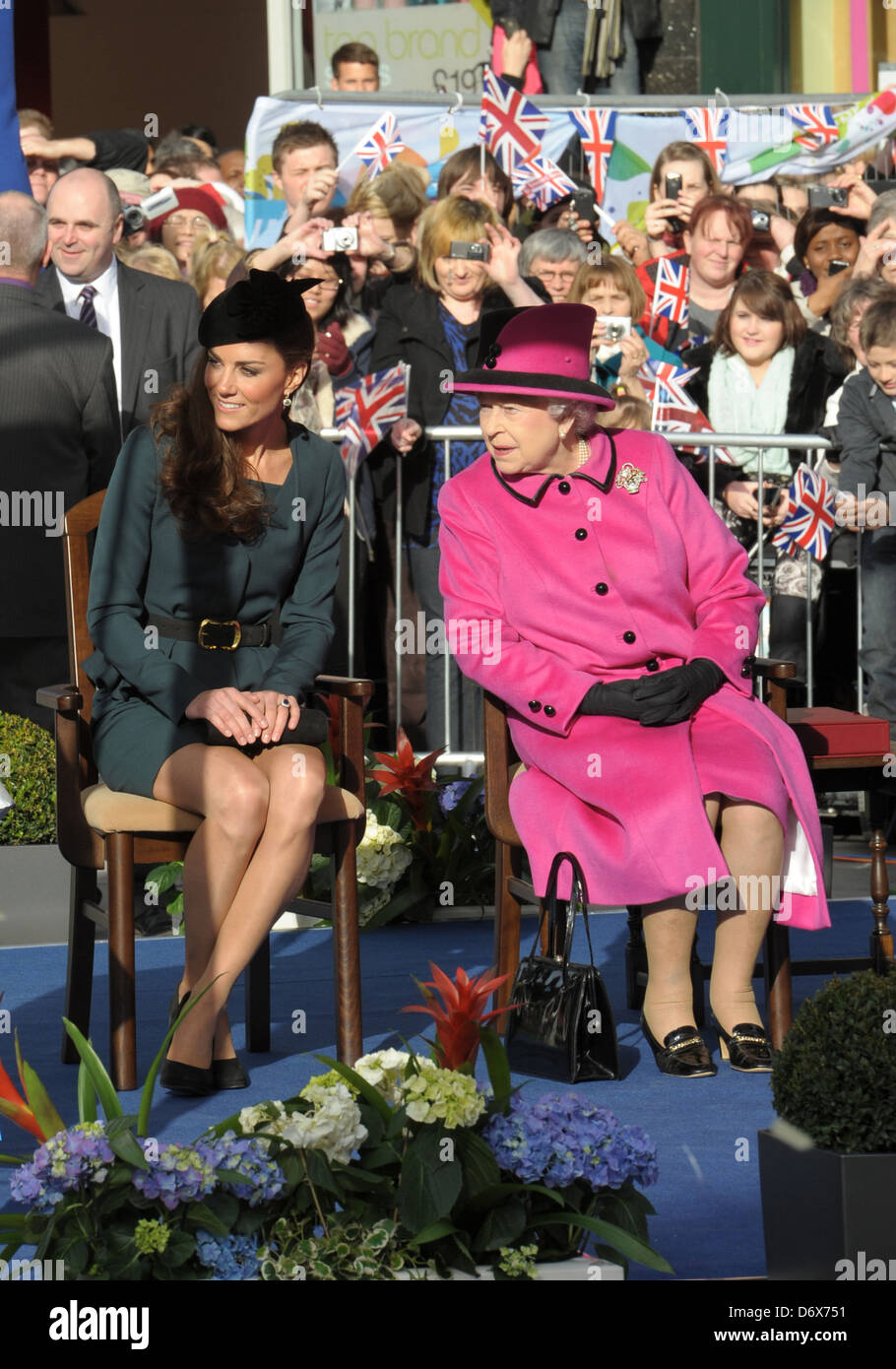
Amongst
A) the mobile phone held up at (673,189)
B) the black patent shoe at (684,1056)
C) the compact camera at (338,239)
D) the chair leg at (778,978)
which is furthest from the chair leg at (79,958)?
the mobile phone held up at (673,189)

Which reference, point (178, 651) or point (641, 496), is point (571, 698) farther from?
point (178, 651)

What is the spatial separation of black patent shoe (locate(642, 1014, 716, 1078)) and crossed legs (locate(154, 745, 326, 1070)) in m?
0.97

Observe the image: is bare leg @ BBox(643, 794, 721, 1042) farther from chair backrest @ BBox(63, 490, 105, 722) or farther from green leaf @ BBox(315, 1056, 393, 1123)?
green leaf @ BBox(315, 1056, 393, 1123)

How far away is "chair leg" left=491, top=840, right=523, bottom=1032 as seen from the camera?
5.41 metres

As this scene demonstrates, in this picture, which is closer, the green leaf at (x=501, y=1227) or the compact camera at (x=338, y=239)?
the green leaf at (x=501, y=1227)

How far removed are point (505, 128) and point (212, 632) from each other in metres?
4.76

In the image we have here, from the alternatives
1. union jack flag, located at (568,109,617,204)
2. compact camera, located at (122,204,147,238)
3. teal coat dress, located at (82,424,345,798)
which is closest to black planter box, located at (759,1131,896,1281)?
teal coat dress, located at (82,424,345,798)

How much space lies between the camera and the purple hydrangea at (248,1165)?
3.10 metres

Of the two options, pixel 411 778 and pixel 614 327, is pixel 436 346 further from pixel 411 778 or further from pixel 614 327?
pixel 411 778

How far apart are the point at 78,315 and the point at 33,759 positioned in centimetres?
174

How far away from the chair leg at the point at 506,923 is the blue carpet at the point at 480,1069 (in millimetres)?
264

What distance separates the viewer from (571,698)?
5043 millimetres

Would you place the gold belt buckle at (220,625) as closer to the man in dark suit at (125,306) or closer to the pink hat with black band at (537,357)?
the pink hat with black band at (537,357)
